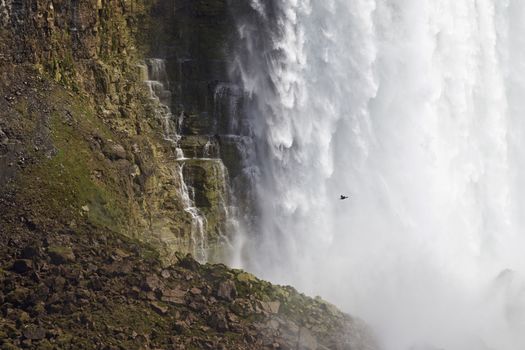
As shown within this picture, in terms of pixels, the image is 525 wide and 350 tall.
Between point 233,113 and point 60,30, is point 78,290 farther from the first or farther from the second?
point 233,113

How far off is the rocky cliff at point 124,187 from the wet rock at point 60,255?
1.7 inches

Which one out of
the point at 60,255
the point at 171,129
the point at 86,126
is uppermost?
the point at 86,126

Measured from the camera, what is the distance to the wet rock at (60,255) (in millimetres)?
32156

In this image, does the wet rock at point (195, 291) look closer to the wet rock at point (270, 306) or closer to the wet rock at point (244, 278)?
the wet rock at point (244, 278)

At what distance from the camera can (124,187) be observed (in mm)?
40125

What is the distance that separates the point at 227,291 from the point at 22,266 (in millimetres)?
8723

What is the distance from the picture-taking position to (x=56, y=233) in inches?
1318

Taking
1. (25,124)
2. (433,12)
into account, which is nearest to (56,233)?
(25,124)

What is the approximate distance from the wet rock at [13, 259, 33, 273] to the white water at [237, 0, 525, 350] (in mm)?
17843

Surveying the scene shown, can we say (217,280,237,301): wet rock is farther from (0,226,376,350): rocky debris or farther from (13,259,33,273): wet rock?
(13,259,33,273): wet rock

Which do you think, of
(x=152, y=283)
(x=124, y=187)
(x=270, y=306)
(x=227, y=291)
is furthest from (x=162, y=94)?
(x=152, y=283)

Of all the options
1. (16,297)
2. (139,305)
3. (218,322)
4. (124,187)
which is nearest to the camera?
(16,297)

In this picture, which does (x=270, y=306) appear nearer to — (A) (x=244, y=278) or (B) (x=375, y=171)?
(A) (x=244, y=278)

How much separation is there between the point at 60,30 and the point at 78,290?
583 inches
